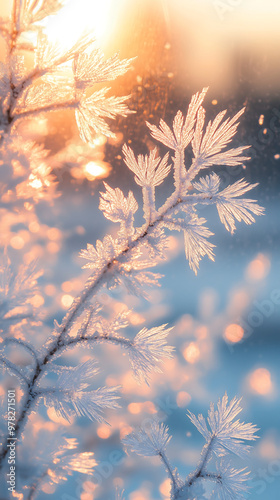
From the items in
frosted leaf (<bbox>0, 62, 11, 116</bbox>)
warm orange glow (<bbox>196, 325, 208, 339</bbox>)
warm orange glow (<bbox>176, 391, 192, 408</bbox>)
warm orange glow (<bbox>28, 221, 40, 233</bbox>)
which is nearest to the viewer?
frosted leaf (<bbox>0, 62, 11, 116</bbox>)

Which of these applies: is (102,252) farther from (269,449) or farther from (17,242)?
(269,449)

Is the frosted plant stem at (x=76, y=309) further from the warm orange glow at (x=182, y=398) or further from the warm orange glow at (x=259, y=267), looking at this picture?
the warm orange glow at (x=259, y=267)

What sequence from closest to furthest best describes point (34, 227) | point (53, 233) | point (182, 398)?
point (34, 227) < point (53, 233) < point (182, 398)

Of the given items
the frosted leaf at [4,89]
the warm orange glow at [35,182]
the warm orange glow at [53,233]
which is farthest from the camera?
the warm orange glow at [53,233]

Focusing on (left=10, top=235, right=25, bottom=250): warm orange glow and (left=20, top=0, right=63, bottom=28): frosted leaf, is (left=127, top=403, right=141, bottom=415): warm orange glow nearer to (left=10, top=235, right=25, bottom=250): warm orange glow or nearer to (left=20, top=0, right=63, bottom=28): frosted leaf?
(left=10, top=235, right=25, bottom=250): warm orange glow

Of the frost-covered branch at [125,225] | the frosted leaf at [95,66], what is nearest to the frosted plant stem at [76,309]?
the frost-covered branch at [125,225]

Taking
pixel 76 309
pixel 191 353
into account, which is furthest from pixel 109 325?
pixel 191 353

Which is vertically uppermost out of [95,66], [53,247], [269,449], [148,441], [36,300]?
[95,66]

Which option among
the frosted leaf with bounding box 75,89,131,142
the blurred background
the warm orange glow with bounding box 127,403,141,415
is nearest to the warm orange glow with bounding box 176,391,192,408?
the blurred background
